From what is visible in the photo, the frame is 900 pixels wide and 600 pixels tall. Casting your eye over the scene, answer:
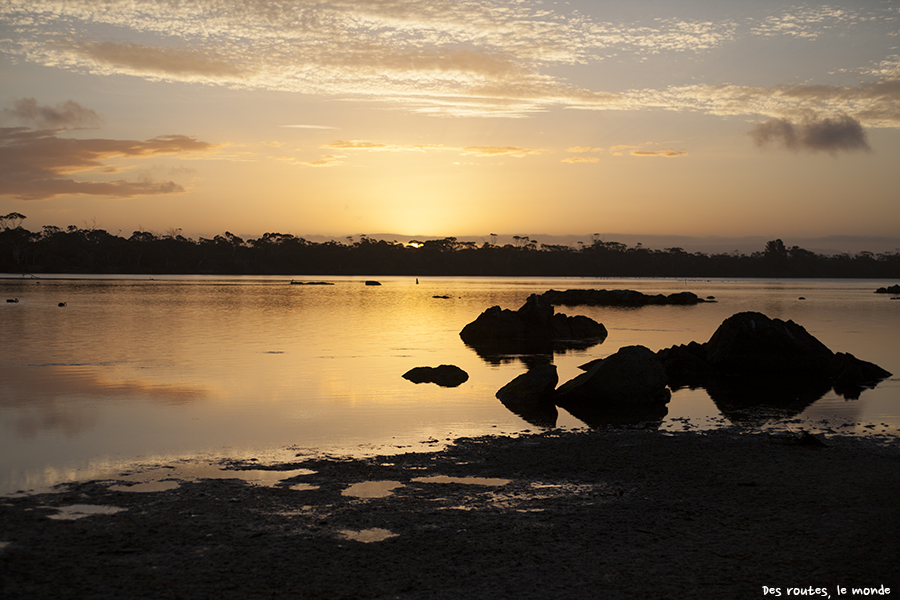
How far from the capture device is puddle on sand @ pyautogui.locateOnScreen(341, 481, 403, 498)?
1010 centimetres

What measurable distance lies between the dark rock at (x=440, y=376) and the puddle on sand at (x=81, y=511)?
14.3m

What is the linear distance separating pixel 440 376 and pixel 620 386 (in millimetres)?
6922

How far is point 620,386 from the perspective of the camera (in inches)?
746

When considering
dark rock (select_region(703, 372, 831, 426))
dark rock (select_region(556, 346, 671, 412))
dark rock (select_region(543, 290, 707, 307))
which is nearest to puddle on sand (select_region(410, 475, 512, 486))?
dark rock (select_region(556, 346, 671, 412))

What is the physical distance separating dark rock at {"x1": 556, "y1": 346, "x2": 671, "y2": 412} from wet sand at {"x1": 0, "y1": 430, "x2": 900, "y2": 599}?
21.1 ft

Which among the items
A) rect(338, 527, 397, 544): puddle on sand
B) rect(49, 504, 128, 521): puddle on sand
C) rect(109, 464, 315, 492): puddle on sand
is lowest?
rect(109, 464, 315, 492): puddle on sand

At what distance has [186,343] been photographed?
3609 cm

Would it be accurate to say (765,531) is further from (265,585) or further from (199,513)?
(199,513)

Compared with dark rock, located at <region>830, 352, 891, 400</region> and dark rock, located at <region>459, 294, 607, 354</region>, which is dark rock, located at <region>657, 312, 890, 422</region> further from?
dark rock, located at <region>459, 294, 607, 354</region>

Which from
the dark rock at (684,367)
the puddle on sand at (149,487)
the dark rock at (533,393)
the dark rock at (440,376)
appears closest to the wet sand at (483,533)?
the puddle on sand at (149,487)

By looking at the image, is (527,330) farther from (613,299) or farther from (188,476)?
(613,299)

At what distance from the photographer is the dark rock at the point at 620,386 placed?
739 inches

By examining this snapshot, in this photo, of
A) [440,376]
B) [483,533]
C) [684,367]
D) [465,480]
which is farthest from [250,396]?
[684,367]

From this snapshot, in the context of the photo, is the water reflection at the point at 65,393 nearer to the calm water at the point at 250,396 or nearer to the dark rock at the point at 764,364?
the calm water at the point at 250,396
